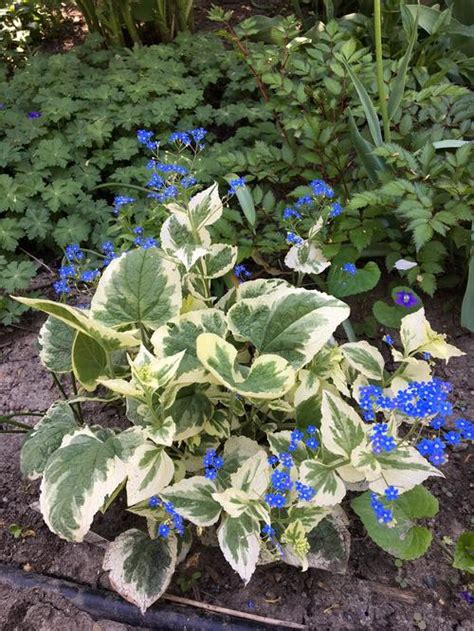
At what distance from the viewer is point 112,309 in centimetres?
134

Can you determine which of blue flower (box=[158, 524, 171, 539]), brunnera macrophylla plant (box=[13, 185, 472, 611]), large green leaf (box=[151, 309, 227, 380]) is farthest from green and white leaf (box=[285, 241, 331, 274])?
blue flower (box=[158, 524, 171, 539])

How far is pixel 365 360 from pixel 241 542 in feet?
1.52

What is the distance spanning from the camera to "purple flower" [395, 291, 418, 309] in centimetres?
174

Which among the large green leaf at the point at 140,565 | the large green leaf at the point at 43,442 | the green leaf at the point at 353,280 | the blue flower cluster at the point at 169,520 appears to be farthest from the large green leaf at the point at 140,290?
→ the green leaf at the point at 353,280

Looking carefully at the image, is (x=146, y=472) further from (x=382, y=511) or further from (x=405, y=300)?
(x=405, y=300)

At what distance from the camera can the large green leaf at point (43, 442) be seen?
4.33ft

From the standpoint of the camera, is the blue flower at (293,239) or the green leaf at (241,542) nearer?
the green leaf at (241,542)

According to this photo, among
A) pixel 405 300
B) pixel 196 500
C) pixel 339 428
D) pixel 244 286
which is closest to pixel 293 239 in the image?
pixel 244 286

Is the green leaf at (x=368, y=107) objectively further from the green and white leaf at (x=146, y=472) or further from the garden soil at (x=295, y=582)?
the green and white leaf at (x=146, y=472)

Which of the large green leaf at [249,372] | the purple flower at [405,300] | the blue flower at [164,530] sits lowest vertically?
the purple flower at [405,300]

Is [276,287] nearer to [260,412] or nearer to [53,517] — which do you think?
[260,412]

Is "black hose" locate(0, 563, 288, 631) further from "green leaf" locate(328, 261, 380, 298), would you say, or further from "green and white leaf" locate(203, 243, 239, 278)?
"green leaf" locate(328, 261, 380, 298)

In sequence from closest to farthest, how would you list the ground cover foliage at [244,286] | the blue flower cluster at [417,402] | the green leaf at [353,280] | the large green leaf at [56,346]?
the blue flower cluster at [417,402]
the ground cover foliage at [244,286]
the large green leaf at [56,346]
the green leaf at [353,280]

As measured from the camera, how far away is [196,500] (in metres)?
1.24
